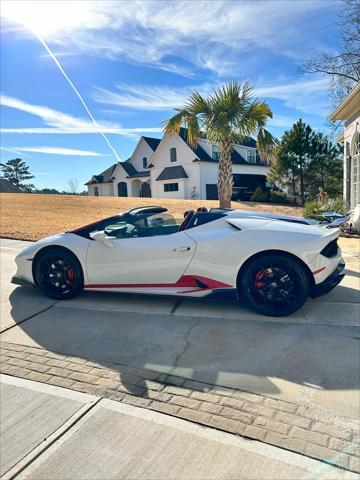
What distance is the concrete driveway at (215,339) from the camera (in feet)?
8.64

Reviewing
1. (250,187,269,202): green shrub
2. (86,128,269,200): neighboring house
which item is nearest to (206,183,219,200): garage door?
(86,128,269,200): neighboring house

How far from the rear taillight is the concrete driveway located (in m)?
0.66

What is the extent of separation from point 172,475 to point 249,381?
39.3 inches

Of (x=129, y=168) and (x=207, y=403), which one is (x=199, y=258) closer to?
(x=207, y=403)

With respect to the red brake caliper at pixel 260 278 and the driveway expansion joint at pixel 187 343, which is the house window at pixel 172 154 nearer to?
the red brake caliper at pixel 260 278

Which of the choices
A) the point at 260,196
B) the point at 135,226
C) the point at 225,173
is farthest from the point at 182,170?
the point at 135,226

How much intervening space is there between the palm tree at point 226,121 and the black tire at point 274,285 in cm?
522

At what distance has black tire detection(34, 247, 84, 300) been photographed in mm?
4418

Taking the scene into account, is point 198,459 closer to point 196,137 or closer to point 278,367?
point 278,367

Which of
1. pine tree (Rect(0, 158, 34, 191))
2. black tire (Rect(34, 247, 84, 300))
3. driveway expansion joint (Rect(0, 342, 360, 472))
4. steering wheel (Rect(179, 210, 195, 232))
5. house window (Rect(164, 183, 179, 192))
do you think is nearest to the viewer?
driveway expansion joint (Rect(0, 342, 360, 472))

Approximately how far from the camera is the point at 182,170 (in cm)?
3269

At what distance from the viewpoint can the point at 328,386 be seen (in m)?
2.56

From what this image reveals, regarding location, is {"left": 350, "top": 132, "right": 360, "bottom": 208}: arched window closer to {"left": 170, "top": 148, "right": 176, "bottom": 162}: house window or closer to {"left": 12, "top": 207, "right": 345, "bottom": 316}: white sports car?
{"left": 12, "top": 207, "right": 345, "bottom": 316}: white sports car

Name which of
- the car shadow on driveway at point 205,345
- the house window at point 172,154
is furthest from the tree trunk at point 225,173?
the house window at point 172,154
